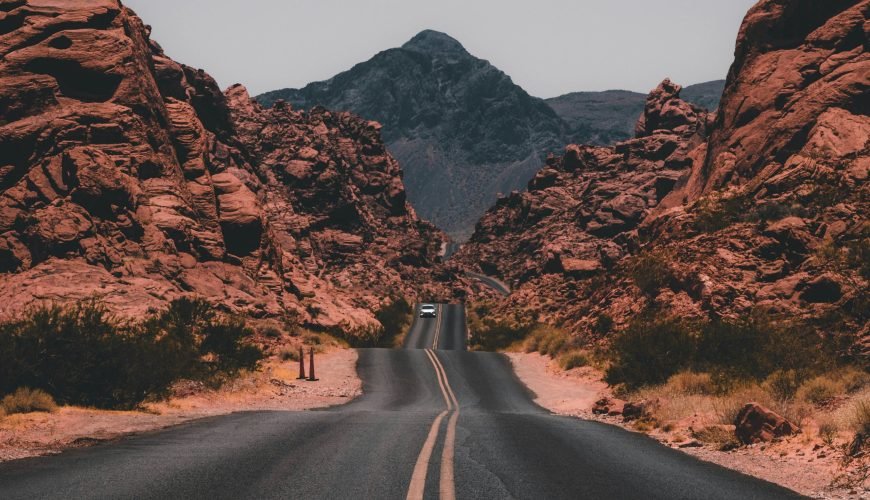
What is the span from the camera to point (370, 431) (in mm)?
13367

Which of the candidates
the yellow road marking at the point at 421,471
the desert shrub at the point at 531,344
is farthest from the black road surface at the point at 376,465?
the desert shrub at the point at 531,344

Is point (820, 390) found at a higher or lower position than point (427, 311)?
higher

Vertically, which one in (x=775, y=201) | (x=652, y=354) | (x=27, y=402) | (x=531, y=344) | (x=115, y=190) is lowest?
(x=531, y=344)

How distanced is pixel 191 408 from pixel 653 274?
2383 cm

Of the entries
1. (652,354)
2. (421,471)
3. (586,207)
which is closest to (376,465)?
(421,471)

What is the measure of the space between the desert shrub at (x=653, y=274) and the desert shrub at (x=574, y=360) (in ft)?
15.2

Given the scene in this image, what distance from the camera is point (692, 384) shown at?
22125 mm

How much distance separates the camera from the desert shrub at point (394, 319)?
236 ft

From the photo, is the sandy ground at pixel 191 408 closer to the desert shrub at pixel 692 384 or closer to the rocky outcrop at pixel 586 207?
the desert shrub at pixel 692 384

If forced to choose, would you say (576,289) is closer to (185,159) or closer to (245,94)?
(185,159)

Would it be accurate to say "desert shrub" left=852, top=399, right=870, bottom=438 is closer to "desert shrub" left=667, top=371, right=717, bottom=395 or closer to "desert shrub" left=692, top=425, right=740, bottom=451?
"desert shrub" left=692, top=425, right=740, bottom=451

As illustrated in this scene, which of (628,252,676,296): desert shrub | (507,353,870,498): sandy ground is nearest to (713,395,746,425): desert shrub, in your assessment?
(507,353,870,498): sandy ground

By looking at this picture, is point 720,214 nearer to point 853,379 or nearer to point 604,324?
point 604,324

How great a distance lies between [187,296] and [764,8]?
3915cm
